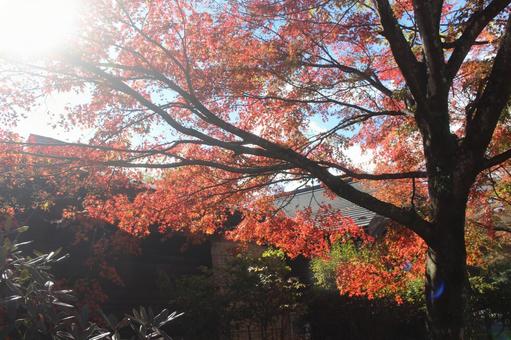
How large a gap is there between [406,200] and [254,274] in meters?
3.73

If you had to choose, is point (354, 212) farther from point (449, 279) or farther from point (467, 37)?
point (449, 279)

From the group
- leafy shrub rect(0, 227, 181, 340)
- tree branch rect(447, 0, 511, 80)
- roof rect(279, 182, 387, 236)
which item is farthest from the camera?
roof rect(279, 182, 387, 236)

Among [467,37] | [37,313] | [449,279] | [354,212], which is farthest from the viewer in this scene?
[354,212]

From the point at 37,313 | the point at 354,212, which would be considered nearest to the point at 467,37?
the point at 37,313

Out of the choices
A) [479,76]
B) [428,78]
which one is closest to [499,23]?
[479,76]

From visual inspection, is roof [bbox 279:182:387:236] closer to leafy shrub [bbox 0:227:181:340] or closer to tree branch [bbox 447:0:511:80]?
tree branch [bbox 447:0:511:80]

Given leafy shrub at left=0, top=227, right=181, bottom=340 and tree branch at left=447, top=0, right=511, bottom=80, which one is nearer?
leafy shrub at left=0, top=227, right=181, bottom=340

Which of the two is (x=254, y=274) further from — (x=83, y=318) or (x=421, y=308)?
(x=83, y=318)

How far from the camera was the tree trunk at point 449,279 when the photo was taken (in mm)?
5465

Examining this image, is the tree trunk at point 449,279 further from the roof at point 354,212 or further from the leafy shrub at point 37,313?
the roof at point 354,212

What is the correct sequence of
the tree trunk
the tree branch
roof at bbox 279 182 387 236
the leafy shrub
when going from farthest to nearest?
roof at bbox 279 182 387 236
the tree branch
the tree trunk
the leafy shrub

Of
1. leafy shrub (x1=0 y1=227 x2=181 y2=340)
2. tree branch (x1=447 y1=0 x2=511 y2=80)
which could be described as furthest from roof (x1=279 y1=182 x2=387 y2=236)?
leafy shrub (x1=0 y1=227 x2=181 y2=340)

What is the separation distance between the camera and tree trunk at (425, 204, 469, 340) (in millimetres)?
5465

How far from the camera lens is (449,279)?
18.2ft
